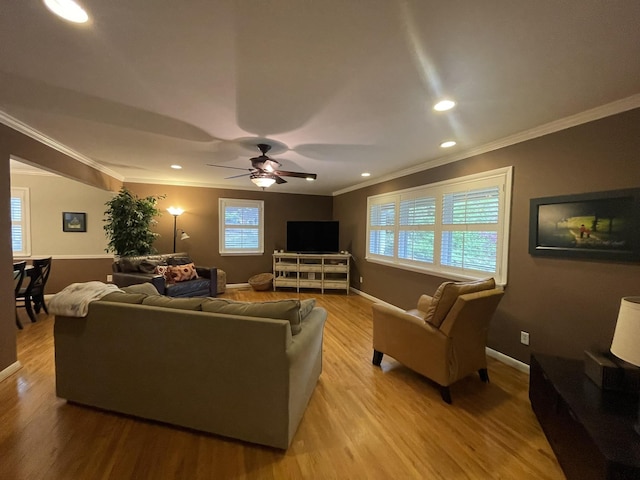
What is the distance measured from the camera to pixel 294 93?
6.56 ft

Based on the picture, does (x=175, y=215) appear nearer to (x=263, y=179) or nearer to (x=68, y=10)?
(x=263, y=179)

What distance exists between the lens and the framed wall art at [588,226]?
2.03 metres

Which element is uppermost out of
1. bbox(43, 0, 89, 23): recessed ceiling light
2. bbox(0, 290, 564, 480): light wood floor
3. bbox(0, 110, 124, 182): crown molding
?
bbox(43, 0, 89, 23): recessed ceiling light

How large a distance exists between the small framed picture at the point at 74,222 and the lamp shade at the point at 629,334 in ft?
24.5

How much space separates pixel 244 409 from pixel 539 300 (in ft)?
9.32

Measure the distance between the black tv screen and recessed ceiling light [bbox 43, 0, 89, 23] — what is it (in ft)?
16.2

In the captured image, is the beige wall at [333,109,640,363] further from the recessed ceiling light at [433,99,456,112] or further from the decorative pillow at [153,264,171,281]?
the decorative pillow at [153,264,171,281]

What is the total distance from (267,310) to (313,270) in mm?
4251

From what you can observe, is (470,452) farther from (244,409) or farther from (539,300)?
(539,300)

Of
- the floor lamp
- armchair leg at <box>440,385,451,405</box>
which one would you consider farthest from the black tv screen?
armchair leg at <box>440,385,451,405</box>

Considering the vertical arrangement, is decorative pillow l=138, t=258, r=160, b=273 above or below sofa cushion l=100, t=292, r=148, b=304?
below

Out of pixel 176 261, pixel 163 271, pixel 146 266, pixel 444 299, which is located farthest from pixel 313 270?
pixel 444 299

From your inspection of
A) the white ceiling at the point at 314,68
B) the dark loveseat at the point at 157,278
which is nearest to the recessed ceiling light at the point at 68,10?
the white ceiling at the point at 314,68

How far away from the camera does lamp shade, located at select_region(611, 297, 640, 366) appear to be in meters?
1.33
